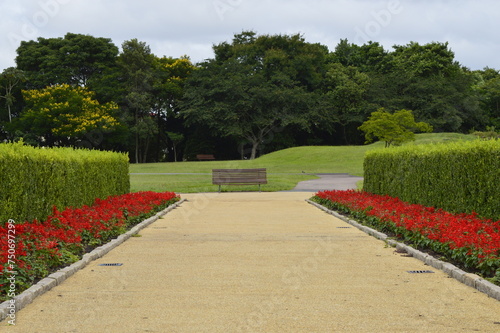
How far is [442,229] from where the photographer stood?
8.73 m

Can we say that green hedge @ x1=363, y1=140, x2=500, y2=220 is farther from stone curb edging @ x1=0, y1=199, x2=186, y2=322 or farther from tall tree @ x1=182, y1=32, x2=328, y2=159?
tall tree @ x1=182, y1=32, x2=328, y2=159

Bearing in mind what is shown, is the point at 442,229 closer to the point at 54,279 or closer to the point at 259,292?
the point at 259,292

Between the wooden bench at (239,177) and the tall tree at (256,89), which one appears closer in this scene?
the wooden bench at (239,177)

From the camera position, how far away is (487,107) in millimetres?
67938

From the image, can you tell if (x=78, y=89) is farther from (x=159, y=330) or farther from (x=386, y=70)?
(x=159, y=330)

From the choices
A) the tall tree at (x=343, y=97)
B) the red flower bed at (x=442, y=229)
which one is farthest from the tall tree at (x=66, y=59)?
the red flower bed at (x=442, y=229)

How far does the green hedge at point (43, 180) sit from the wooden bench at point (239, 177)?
9.50 meters

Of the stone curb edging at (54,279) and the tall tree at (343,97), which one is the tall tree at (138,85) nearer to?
the tall tree at (343,97)

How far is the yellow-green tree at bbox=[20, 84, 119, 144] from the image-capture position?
5691 centimetres

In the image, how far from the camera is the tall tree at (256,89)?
196ft

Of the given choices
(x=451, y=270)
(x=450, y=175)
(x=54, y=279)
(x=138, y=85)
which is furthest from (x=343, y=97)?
(x=54, y=279)

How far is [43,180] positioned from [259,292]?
5.72m

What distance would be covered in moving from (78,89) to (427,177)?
53.3 metres

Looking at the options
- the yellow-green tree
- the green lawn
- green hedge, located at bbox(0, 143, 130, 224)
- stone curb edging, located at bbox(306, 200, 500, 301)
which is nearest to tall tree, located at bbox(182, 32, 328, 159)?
the green lawn
